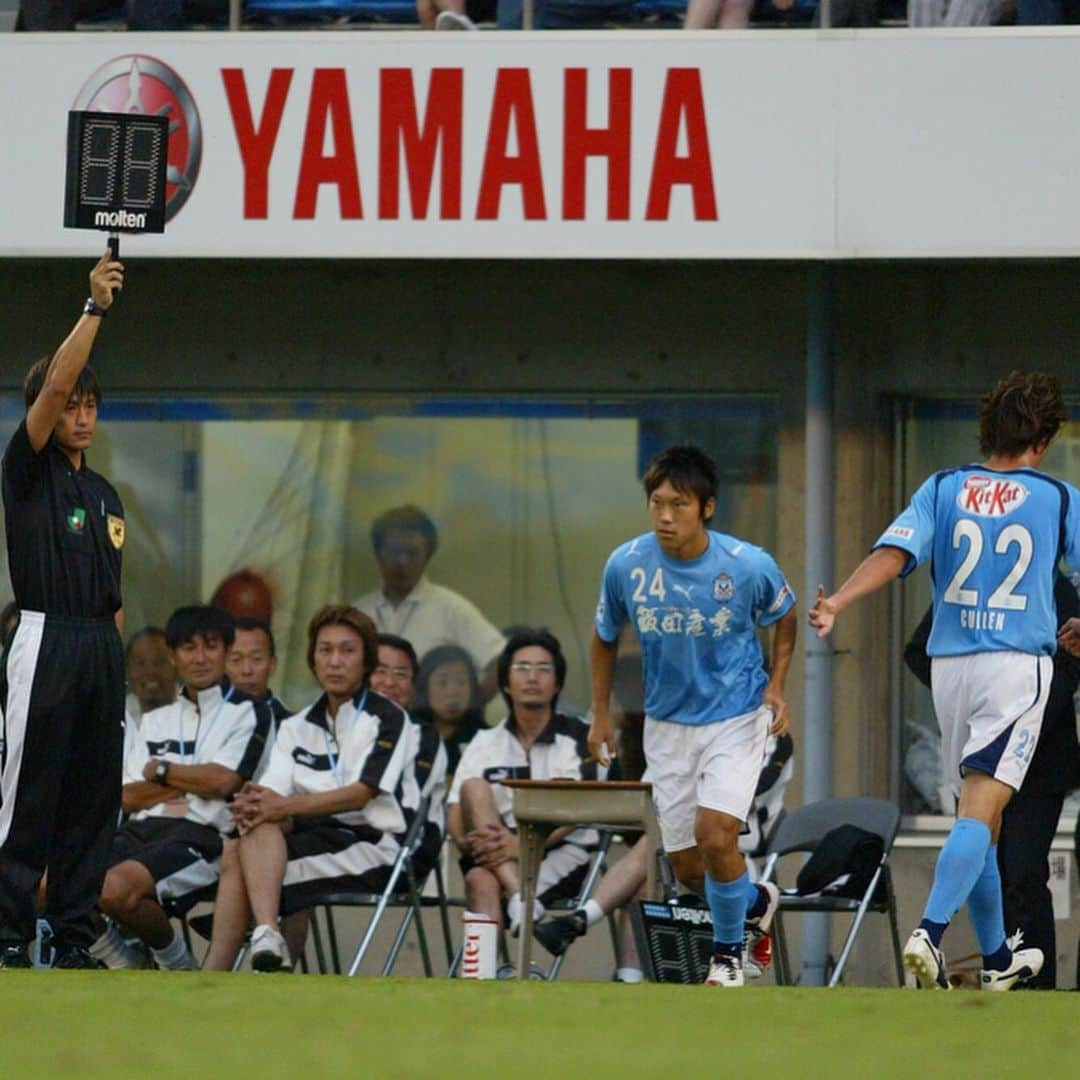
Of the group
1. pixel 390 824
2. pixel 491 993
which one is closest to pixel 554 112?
pixel 390 824

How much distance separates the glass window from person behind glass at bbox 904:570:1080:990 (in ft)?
8.79

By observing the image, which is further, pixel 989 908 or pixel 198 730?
pixel 198 730

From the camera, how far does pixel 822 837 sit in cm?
948

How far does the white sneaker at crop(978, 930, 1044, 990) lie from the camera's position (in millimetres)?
7625

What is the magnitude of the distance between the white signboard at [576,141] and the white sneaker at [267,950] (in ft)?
8.80

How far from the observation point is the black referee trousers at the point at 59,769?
7.63m

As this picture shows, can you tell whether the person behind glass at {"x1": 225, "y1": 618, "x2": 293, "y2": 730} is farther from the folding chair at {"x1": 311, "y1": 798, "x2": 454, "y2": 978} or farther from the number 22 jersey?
the number 22 jersey

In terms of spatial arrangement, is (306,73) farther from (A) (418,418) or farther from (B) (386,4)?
(A) (418,418)

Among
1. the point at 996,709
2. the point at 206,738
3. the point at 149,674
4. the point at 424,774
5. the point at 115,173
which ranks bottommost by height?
the point at 424,774

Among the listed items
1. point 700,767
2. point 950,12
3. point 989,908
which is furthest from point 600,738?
point 950,12

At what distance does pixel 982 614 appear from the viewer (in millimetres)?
7531

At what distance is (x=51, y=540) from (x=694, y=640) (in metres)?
1.99

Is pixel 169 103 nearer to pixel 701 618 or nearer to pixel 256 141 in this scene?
pixel 256 141

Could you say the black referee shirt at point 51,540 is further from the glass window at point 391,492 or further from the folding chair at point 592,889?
the glass window at point 391,492
